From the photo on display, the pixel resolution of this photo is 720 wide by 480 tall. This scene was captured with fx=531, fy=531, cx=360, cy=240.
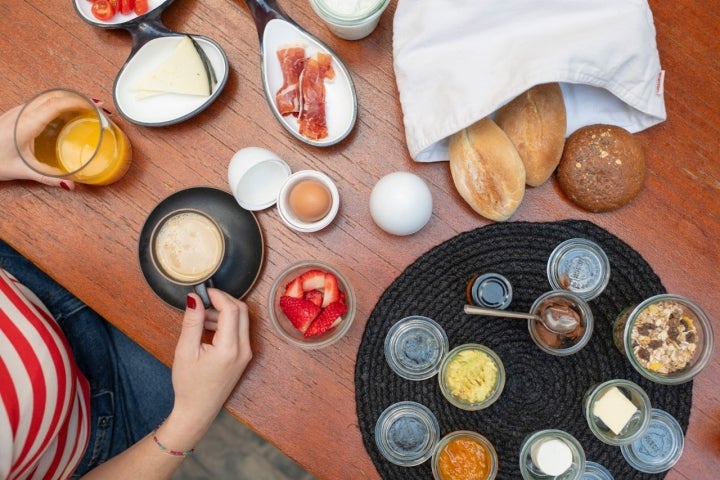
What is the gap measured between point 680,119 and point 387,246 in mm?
630

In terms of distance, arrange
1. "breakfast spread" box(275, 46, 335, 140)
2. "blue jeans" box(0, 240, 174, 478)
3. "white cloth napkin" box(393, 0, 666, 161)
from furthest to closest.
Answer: "blue jeans" box(0, 240, 174, 478) → "breakfast spread" box(275, 46, 335, 140) → "white cloth napkin" box(393, 0, 666, 161)

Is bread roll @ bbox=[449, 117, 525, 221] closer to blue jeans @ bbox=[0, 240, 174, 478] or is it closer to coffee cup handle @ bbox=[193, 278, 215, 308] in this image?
coffee cup handle @ bbox=[193, 278, 215, 308]

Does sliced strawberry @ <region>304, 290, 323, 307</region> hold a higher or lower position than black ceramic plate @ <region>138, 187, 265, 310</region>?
lower

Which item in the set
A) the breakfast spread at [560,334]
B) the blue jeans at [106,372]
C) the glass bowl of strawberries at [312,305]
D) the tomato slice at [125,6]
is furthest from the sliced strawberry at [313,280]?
the tomato slice at [125,6]

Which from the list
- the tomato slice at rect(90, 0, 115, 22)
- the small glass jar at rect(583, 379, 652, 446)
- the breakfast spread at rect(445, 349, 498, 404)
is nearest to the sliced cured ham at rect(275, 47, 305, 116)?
the tomato slice at rect(90, 0, 115, 22)

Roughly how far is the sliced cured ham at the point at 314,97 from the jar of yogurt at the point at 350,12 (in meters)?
0.08

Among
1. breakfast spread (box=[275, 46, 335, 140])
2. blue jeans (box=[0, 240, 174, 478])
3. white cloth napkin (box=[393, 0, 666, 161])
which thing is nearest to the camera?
white cloth napkin (box=[393, 0, 666, 161])

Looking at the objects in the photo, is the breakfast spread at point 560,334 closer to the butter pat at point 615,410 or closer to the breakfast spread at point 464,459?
the butter pat at point 615,410

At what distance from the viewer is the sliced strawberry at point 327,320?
0.99m

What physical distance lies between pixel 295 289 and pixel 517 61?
579 millimetres

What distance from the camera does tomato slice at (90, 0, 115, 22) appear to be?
1049mm

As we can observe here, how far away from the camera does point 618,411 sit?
3.20ft

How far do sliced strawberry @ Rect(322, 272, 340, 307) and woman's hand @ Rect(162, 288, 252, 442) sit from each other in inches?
6.2

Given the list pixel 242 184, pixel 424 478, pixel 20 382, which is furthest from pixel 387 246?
pixel 20 382
